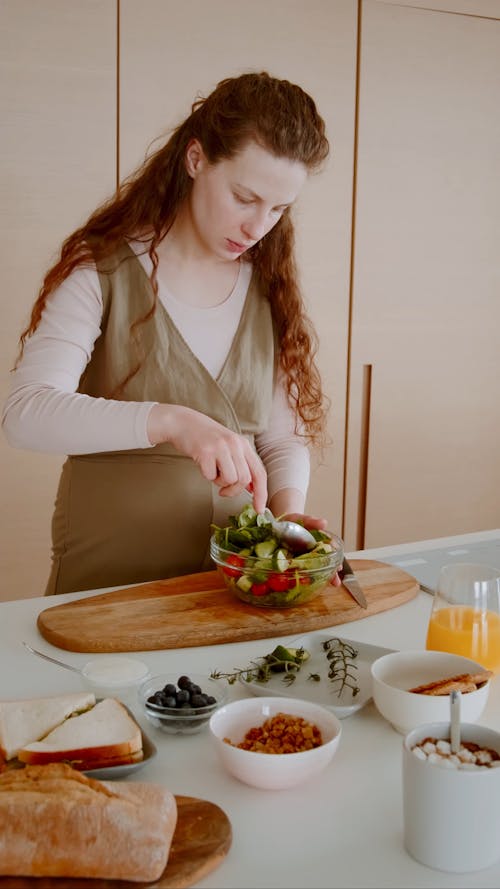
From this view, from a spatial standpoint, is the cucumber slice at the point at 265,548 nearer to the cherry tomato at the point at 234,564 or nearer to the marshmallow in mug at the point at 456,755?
the cherry tomato at the point at 234,564

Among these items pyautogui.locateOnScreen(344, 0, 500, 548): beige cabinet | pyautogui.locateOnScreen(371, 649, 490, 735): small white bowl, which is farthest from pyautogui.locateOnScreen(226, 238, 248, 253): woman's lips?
pyautogui.locateOnScreen(344, 0, 500, 548): beige cabinet

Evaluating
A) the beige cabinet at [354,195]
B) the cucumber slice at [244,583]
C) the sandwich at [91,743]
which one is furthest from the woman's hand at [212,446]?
the beige cabinet at [354,195]

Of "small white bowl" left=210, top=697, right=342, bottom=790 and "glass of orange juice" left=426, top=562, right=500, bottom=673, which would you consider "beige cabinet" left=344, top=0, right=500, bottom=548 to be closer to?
"glass of orange juice" left=426, top=562, right=500, bottom=673

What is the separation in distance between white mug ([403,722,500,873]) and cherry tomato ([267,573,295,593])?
0.59m

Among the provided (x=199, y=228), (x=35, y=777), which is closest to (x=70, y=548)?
(x=199, y=228)

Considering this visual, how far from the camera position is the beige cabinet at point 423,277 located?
3.14 metres

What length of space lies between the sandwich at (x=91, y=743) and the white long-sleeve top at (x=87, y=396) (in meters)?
0.55

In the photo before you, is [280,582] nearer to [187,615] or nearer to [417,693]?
[187,615]

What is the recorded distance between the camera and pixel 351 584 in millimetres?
1562

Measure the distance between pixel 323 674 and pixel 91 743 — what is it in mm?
372

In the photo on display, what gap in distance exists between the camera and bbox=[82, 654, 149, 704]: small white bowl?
3.84ft

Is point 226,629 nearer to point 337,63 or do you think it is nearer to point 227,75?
point 227,75

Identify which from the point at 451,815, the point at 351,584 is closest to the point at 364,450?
the point at 351,584

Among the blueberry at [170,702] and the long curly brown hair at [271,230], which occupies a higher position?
the long curly brown hair at [271,230]
